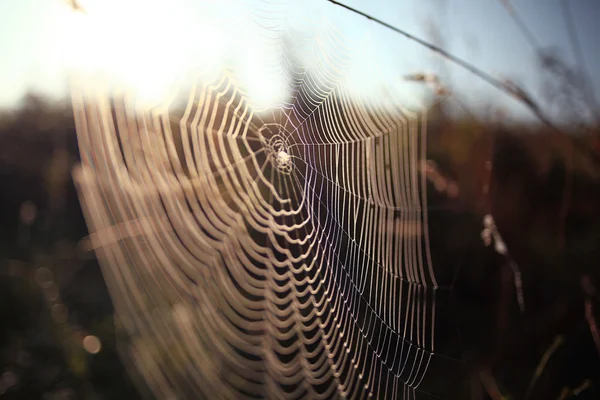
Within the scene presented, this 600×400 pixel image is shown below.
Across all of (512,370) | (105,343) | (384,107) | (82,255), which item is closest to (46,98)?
(82,255)

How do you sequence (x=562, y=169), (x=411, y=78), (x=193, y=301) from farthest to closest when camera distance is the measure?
(x=562, y=169), (x=193, y=301), (x=411, y=78)

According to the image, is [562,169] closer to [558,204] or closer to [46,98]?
[558,204]

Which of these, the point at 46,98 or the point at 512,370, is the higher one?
the point at 46,98

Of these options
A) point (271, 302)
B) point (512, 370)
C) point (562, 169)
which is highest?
point (562, 169)

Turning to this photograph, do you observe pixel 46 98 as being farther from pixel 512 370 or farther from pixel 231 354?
pixel 512 370

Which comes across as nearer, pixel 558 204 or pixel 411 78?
pixel 411 78

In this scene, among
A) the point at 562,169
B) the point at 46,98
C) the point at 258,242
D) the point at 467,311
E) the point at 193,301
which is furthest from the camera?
the point at 46,98

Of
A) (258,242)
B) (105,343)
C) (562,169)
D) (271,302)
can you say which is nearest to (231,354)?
(271,302)
